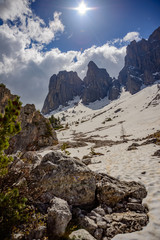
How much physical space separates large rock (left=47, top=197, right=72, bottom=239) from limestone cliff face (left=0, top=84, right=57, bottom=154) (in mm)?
21686

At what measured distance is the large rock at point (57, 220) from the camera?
301 cm

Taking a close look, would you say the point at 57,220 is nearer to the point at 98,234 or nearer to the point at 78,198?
the point at 98,234

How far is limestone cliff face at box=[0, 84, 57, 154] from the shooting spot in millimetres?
23719

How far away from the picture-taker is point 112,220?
3.65m

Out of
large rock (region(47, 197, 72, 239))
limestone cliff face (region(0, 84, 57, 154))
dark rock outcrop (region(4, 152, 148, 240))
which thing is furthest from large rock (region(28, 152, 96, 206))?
limestone cliff face (region(0, 84, 57, 154))

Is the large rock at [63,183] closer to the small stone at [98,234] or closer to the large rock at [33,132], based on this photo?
the small stone at [98,234]

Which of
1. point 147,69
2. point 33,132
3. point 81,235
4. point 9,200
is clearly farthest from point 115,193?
point 147,69

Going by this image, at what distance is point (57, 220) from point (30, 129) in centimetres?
2665

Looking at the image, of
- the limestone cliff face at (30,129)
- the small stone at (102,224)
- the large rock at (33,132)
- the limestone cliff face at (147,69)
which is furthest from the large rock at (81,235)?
the limestone cliff face at (147,69)

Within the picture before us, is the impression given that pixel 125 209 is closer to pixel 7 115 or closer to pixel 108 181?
pixel 108 181

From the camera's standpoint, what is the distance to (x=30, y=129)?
90.4ft

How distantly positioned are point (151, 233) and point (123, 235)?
70 cm

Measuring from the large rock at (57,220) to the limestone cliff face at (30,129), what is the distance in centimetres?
2169

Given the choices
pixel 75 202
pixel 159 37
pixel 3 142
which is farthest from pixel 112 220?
pixel 159 37
